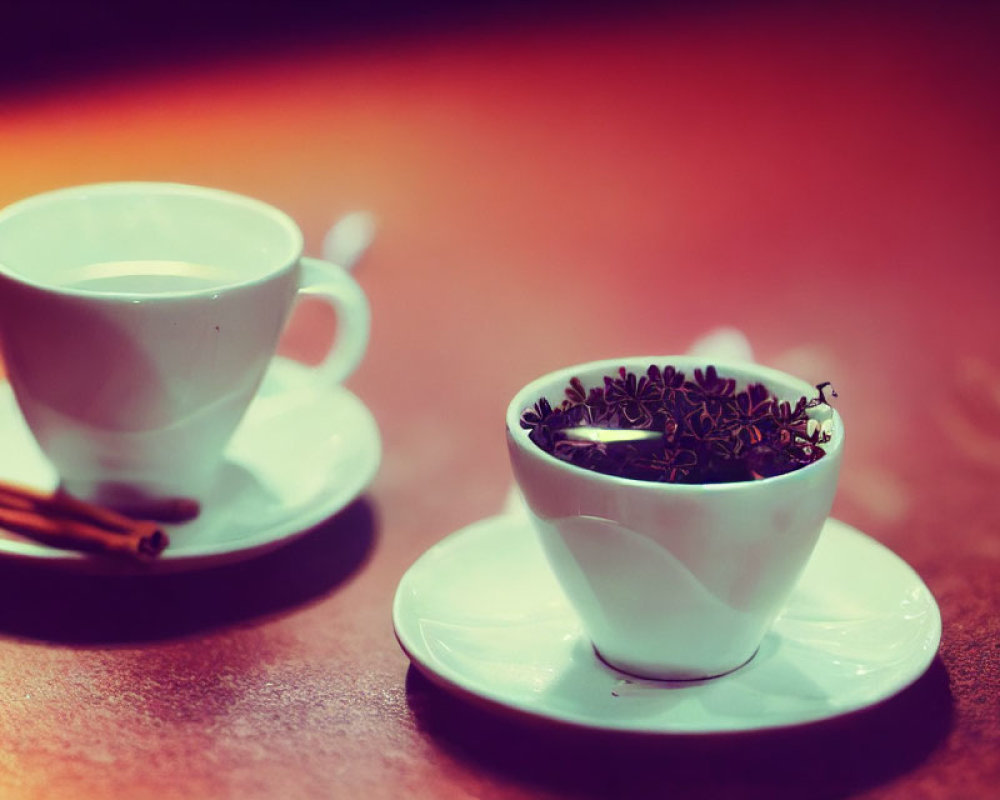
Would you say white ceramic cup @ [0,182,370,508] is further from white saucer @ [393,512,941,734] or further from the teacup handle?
white saucer @ [393,512,941,734]

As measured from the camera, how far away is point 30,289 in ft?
2.84

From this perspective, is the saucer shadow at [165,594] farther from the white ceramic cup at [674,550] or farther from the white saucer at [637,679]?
the white ceramic cup at [674,550]

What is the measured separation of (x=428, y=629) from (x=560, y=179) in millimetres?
1082

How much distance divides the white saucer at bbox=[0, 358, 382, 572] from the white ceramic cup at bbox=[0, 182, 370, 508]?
0.13 ft

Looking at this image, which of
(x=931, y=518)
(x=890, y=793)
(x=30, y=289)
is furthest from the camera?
(x=931, y=518)

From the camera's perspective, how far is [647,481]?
725mm

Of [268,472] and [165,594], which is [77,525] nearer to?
[165,594]

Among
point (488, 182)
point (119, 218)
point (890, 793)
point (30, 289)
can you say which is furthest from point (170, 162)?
point (890, 793)

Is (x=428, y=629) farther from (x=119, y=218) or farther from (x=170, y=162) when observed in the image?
(x=170, y=162)

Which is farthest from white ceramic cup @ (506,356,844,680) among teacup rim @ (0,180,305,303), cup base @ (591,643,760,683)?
teacup rim @ (0,180,305,303)

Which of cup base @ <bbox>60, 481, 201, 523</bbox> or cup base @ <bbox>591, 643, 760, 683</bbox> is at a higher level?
cup base @ <bbox>591, 643, 760, 683</bbox>

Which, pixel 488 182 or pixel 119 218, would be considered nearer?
pixel 119 218

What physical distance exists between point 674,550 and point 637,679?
0.37 ft

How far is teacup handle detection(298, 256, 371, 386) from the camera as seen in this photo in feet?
3.33
